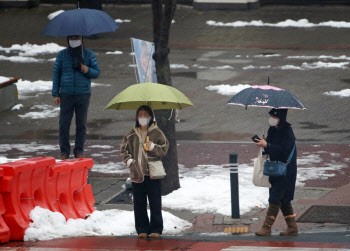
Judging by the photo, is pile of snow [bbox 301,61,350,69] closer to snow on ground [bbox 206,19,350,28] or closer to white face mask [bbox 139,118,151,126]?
snow on ground [bbox 206,19,350,28]

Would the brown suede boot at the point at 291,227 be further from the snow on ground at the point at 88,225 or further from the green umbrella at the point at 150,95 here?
the green umbrella at the point at 150,95

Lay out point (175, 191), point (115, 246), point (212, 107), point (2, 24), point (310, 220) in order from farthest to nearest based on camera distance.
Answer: point (2, 24), point (212, 107), point (175, 191), point (310, 220), point (115, 246)

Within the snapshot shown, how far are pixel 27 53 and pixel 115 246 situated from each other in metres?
18.5

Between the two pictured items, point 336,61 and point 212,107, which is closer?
point 212,107

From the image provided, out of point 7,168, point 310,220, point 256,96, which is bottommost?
point 310,220

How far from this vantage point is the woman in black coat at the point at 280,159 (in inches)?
344

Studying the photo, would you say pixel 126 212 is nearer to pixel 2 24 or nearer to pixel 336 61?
pixel 336 61

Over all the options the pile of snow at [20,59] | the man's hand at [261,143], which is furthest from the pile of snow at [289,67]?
the man's hand at [261,143]

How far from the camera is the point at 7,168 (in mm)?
8617

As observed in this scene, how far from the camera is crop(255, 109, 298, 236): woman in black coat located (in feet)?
28.7

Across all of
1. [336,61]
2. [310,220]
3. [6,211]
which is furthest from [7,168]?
[336,61]

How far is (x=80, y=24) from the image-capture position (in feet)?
38.0

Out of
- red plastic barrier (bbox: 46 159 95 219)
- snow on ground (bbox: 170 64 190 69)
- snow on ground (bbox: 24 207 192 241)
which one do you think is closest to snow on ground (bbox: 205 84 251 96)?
snow on ground (bbox: 170 64 190 69)

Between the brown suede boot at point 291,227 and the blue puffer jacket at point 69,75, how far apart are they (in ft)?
14.8
